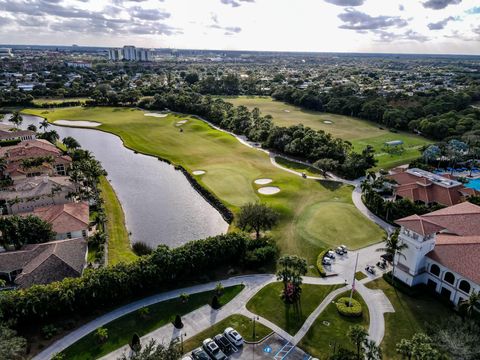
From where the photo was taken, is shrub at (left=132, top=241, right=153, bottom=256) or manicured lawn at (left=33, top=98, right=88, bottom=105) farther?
manicured lawn at (left=33, top=98, right=88, bottom=105)

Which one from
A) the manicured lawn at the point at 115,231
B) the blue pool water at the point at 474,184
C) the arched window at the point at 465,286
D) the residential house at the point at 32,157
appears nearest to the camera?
the arched window at the point at 465,286

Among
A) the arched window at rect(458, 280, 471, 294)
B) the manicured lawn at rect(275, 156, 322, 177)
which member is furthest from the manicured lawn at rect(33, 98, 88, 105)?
the arched window at rect(458, 280, 471, 294)

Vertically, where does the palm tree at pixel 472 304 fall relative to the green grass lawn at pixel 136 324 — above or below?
above

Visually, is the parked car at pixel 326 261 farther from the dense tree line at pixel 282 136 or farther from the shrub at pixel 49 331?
the dense tree line at pixel 282 136

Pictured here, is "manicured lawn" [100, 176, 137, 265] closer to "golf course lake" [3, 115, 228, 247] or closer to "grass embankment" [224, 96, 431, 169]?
"golf course lake" [3, 115, 228, 247]

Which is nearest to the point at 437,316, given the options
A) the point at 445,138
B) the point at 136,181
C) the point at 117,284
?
the point at 117,284

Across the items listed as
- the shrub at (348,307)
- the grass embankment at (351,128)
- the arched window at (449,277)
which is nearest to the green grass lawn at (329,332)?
the shrub at (348,307)

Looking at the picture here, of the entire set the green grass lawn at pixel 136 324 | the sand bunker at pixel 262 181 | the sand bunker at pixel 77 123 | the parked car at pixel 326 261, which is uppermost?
the sand bunker at pixel 77 123
